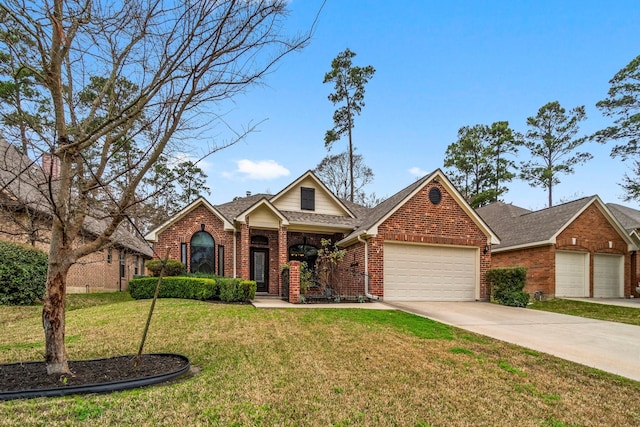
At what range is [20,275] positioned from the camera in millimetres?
11328

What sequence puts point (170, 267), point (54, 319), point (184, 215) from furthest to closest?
1. point (184, 215)
2. point (170, 267)
3. point (54, 319)

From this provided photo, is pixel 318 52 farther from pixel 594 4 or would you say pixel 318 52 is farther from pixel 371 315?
pixel 594 4

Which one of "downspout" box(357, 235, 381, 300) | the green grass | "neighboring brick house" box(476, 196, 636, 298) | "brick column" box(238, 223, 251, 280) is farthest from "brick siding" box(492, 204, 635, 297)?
"brick column" box(238, 223, 251, 280)

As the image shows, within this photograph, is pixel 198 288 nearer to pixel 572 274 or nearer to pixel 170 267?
Result: pixel 170 267

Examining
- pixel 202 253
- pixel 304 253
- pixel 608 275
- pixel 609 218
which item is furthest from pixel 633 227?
pixel 202 253

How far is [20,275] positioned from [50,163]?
32.1 ft

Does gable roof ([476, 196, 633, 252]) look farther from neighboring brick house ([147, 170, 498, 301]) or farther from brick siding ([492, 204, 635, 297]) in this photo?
neighboring brick house ([147, 170, 498, 301])

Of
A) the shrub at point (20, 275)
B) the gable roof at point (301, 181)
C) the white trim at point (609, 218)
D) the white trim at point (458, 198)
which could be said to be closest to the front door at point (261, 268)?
the gable roof at point (301, 181)

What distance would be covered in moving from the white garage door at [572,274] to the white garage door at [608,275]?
2.02 feet

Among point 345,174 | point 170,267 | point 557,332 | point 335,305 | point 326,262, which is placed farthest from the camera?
point 345,174

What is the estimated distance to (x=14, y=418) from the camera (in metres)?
3.32

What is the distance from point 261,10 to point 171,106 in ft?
4.94

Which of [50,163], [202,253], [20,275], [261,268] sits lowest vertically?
[261,268]

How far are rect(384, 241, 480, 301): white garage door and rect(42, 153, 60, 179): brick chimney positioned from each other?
36.4 ft
